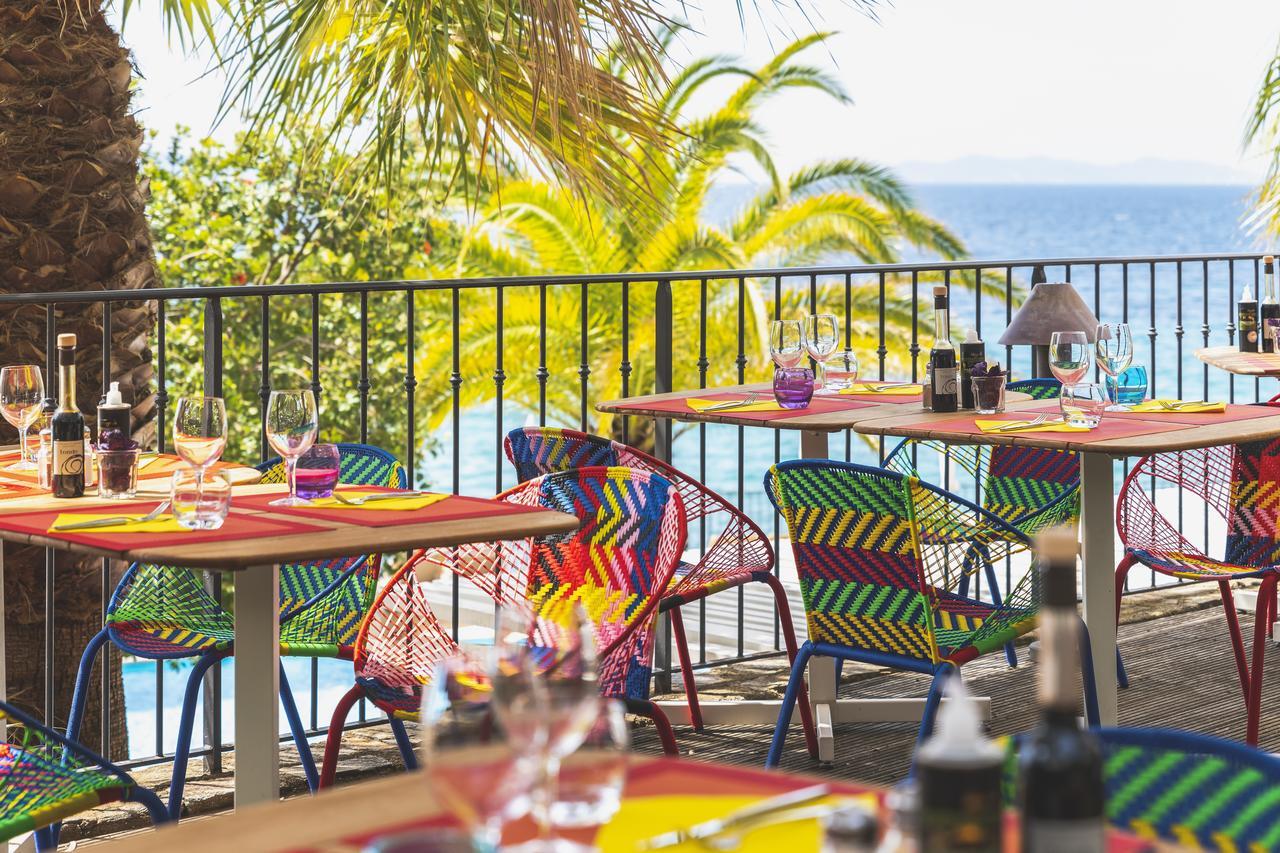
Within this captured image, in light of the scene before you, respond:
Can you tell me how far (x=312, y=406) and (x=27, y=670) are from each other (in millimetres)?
3072

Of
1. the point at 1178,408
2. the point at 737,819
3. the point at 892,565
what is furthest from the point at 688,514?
the point at 737,819

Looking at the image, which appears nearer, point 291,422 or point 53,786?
point 53,786

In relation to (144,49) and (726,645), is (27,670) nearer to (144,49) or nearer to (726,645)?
(144,49)

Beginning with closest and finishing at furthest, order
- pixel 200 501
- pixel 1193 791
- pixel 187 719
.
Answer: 1. pixel 1193 791
2. pixel 200 501
3. pixel 187 719

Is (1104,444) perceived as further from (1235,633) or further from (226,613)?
(226,613)

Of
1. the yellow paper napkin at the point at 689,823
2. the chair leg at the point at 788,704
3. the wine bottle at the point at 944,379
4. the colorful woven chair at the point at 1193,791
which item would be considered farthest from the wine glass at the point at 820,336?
the yellow paper napkin at the point at 689,823

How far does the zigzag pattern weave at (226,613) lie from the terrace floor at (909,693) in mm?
470

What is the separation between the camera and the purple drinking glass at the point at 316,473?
2926 millimetres

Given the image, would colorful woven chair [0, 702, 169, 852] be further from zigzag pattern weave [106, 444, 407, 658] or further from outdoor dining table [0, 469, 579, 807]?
zigzag pattern weave [106, 444, 407, 658]

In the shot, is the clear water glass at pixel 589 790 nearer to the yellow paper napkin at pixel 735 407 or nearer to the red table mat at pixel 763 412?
the red table mat at pixel 763 412

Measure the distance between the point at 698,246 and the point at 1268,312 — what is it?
23.4ft

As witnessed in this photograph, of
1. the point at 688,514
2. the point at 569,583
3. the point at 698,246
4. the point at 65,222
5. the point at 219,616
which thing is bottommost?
the point at 219,616

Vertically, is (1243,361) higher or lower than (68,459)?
higher

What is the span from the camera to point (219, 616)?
3.67 meters
